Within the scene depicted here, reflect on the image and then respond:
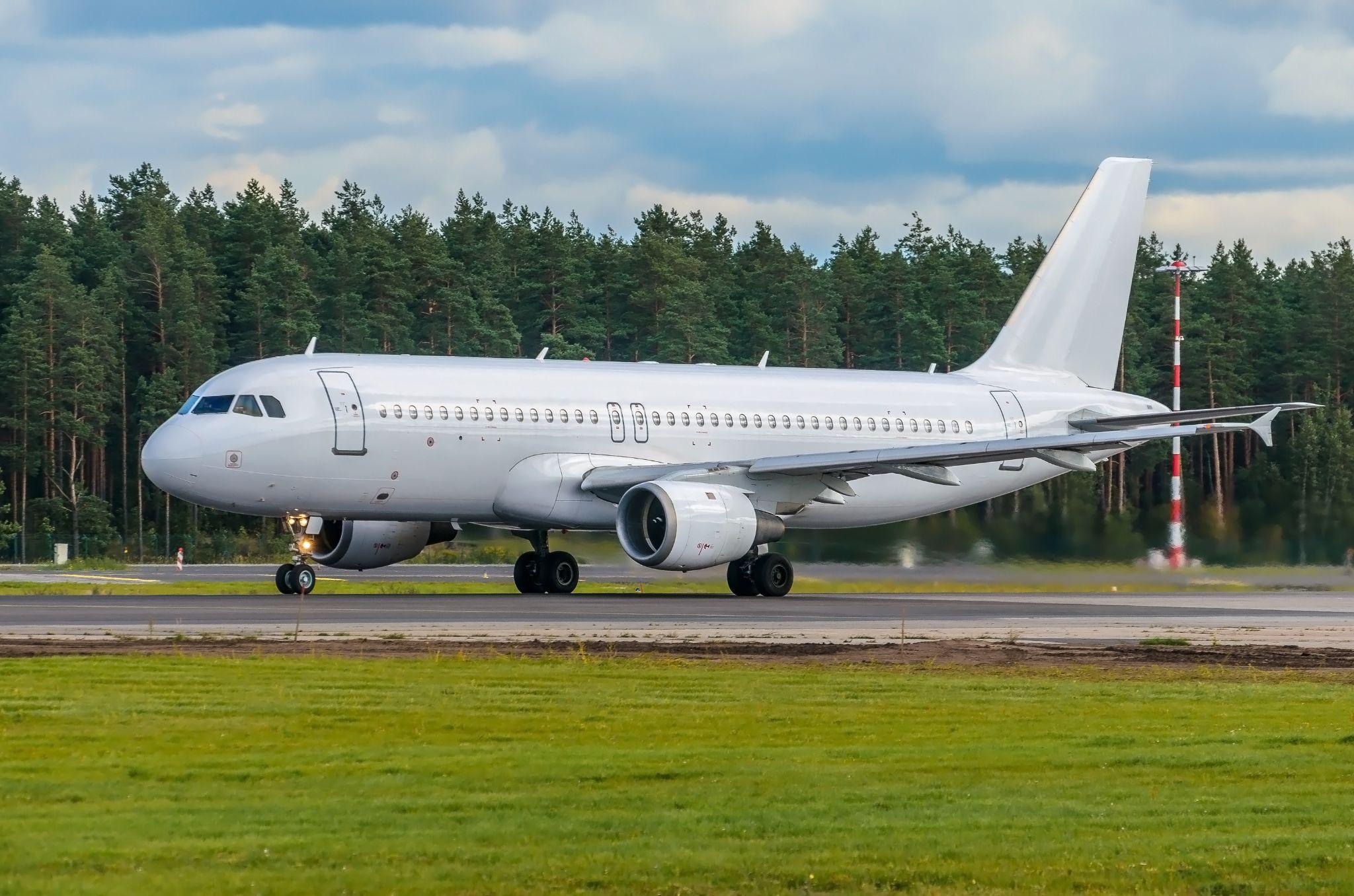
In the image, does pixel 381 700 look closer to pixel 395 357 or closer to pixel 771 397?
pixel 395 357

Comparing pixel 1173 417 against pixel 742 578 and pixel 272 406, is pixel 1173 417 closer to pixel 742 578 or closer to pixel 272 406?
pixel 742 578

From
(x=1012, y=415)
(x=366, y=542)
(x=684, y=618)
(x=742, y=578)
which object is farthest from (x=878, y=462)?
(x=366, y=542)

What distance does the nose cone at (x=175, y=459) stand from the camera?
Answer: 3278 cm

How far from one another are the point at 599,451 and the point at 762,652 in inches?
589

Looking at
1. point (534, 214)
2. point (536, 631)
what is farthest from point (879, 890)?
point (534, 214)

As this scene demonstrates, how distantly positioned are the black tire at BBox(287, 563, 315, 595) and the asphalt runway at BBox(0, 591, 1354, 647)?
15.5 inches

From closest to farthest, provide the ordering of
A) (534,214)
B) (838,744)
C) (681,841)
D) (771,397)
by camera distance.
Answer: (681,841) → (838,744) → (771,397) → (534,214)

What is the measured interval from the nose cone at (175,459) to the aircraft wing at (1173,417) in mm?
17568

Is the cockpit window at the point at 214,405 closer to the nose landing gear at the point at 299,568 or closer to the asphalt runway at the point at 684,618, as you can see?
the nose landing gear at the point at 299,568

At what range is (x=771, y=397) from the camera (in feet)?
131

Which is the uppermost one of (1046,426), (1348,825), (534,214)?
(534,214)

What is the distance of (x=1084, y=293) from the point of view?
4606 centimetres

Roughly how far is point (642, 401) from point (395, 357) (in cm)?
488

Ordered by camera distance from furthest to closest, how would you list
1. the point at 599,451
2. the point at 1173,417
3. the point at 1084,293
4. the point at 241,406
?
the point at 1084,293 < the point at 1173,417 < the point at 599,451 < the point at 241,406
